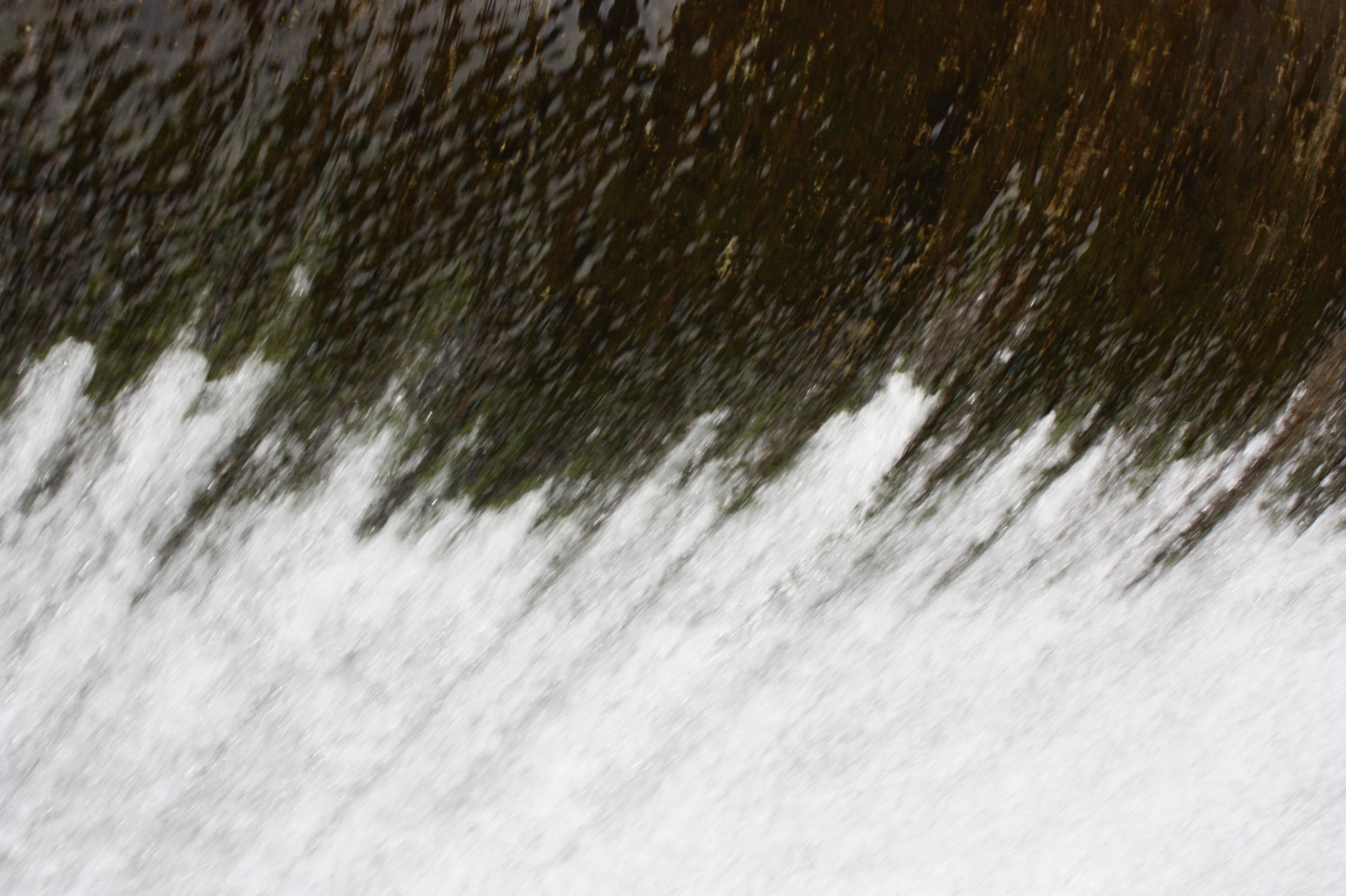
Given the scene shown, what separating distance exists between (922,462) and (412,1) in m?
1.44

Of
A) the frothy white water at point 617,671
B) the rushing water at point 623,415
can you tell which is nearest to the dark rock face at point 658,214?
the rushing water at point 623,415

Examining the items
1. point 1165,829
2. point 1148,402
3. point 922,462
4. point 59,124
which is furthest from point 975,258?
point 1165,829

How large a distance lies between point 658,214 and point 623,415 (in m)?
0.43

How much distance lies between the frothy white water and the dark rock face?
130mm

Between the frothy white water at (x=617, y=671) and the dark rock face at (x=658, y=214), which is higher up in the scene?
the dark rock face at (x=658, y=214)

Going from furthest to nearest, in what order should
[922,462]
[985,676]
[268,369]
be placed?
[985,676] → [922,462] → [268,369]

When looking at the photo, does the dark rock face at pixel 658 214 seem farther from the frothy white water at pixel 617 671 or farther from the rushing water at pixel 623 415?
the frothy white water at pixel 617 671

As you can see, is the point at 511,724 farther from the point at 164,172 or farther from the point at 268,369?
the point at 164,172

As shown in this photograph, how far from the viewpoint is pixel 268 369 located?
186 centimetres

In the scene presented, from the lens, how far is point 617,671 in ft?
8.16

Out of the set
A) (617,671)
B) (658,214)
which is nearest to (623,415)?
(658,214)

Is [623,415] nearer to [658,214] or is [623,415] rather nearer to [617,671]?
[658,214]

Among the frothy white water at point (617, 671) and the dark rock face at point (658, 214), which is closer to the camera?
the dark rock face at point (658, 214)

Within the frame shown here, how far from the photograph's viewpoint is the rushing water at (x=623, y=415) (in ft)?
5.54
